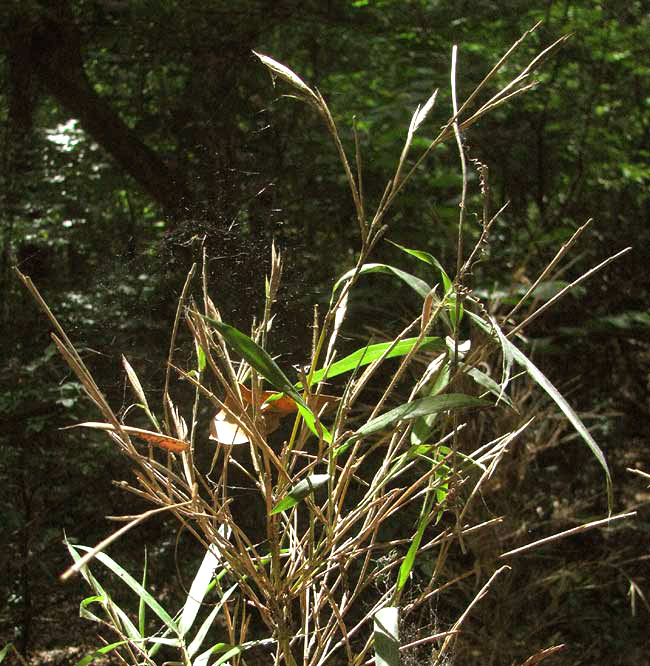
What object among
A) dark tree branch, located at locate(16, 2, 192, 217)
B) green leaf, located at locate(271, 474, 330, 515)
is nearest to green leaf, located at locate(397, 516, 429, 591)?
green leaf, located at locate(271, 474, 330, 515)

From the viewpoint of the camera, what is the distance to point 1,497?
2.67 m

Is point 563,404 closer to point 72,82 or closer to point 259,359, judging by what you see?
point 259,359

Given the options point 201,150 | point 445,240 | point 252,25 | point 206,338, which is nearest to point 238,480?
point 201,150

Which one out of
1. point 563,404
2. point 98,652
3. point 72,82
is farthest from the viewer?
point 72,82

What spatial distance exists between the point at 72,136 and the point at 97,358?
1.61m

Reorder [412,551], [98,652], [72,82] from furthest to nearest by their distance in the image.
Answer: [72,82], [98,652], [412,551]

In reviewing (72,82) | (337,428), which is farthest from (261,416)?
(72,82)

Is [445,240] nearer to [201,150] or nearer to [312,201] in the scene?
[312,201]

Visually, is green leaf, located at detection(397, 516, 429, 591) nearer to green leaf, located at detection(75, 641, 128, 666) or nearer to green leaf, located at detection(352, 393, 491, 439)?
green leaf, located at detection(352, 393, 491, 439)

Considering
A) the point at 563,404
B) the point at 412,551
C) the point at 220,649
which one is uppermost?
the point at 563,404

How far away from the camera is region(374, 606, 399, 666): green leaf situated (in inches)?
Answer: 27.6

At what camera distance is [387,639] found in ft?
2.35

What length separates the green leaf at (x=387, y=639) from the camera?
70 centimetres

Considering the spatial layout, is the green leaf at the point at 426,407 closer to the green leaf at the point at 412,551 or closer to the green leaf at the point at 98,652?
the green leaf at the point at 412,551
